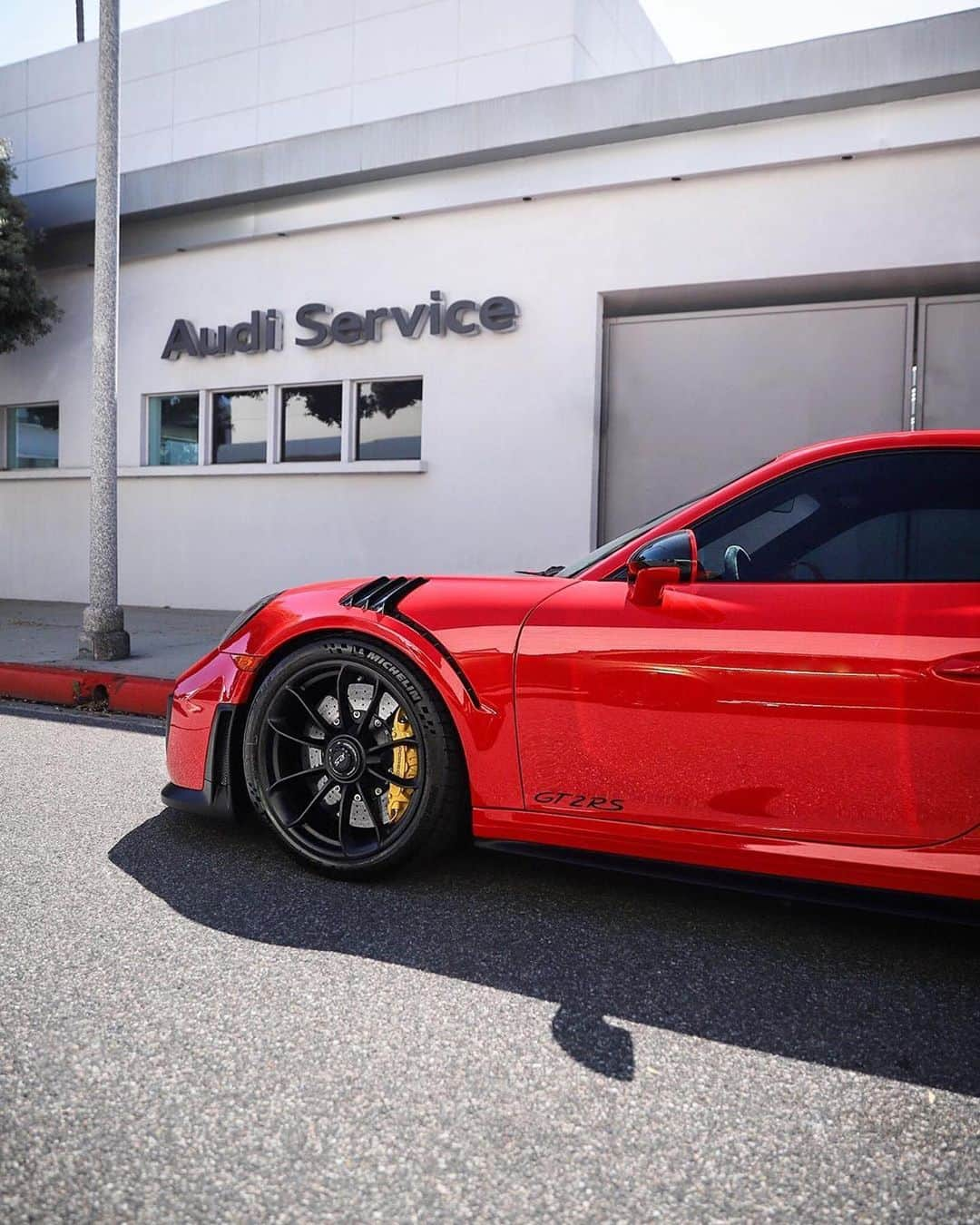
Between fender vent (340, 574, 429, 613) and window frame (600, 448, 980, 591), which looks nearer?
window frame (600, 448, 980, 591)

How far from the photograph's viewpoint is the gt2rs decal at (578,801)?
2766 millimetres

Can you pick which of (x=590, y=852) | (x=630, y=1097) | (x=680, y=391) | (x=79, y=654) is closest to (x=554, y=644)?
(x=590, y=852)

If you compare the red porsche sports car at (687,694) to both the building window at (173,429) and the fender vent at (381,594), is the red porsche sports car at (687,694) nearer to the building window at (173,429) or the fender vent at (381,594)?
the fender vent at (381,594)

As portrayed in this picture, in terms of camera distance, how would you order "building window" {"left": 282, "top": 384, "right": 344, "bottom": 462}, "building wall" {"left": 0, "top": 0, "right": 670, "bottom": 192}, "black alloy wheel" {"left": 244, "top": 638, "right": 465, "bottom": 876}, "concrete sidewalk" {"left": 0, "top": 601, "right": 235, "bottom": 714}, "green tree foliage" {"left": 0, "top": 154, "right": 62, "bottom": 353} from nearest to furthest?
"black alloy wheel" {"left": 244, "top": 638, "right": 465, "bottom": 876}, "concrete sidewalk" {"left": 0, "top": 601, "right": 235, "bottom": 714}, "building window" {"left": 282, "top": 384, "right": 344, "bottom": 462}, "green tree foliage" {"left": 0, "top": 154, "right": 62, "bottom": 353}, "building wall" {"left": 0, "top": 0, "right": 670, "bottom": 192}

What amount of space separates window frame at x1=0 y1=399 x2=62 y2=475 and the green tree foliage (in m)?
0.93

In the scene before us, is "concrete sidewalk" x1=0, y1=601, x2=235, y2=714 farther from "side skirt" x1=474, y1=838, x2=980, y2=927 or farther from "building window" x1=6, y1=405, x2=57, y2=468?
"side skirt" x1=474, y1=838, x2=980, y2=927

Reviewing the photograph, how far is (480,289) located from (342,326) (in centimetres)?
165

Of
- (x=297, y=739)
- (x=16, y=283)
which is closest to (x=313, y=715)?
(x=297, y=739)

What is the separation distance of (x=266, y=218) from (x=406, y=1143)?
1126 centimetres

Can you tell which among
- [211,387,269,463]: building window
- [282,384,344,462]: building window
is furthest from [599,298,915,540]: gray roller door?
[211,387,269,463]: building window

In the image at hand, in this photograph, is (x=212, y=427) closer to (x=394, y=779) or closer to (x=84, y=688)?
(x=84, y=688)

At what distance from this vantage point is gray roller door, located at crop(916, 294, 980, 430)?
8.94 m

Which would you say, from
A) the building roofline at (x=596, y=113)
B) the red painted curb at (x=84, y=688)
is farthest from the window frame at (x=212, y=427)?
the red painted curb at (x=84, y=688)

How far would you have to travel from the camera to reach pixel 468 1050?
212cm
